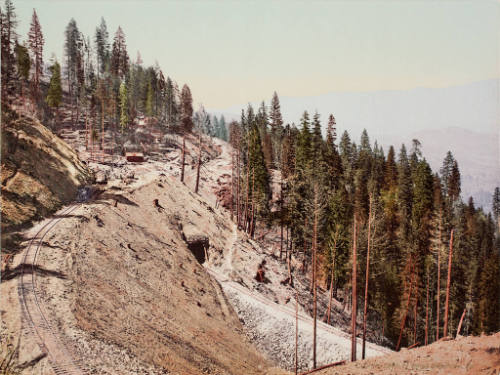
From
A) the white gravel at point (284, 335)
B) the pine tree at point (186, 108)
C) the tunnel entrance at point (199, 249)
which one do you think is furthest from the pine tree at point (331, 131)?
the white gravel at point (284, 335)

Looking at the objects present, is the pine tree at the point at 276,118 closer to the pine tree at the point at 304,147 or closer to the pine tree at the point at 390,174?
the pine tree at the point at 390,174

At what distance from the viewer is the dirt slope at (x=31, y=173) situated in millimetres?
25844

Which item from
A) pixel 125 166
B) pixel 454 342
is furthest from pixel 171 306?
pixel 125 166

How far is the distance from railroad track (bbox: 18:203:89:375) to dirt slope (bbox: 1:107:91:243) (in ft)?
19.1

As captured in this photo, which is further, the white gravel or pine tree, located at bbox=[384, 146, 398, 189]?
pine tree, located at bbox=[384, 146, 398, 189]

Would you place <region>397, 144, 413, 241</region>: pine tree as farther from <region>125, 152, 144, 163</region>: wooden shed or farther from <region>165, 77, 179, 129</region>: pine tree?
<region>165, 77, 179, 129</region>: pine tree

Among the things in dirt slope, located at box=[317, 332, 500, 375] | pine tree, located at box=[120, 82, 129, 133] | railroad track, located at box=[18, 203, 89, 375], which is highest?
pine tree, located at box=[120, 82, 129, 133]

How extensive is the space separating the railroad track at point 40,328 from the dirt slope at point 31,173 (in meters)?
5.81

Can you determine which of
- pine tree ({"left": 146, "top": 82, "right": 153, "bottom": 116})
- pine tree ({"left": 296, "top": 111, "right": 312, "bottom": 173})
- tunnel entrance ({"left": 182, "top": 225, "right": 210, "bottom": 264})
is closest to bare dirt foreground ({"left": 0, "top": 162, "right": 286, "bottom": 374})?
tunnel entrance ({"left": 182, "top": 225, "right": 210, "bottom": 264})

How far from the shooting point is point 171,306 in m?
25.6

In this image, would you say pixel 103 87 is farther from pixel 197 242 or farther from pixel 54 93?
pixel 197 242

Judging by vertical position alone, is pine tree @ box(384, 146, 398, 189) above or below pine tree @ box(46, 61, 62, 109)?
below

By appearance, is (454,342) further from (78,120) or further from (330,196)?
(78,120)

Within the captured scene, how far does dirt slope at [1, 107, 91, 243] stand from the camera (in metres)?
25.8
